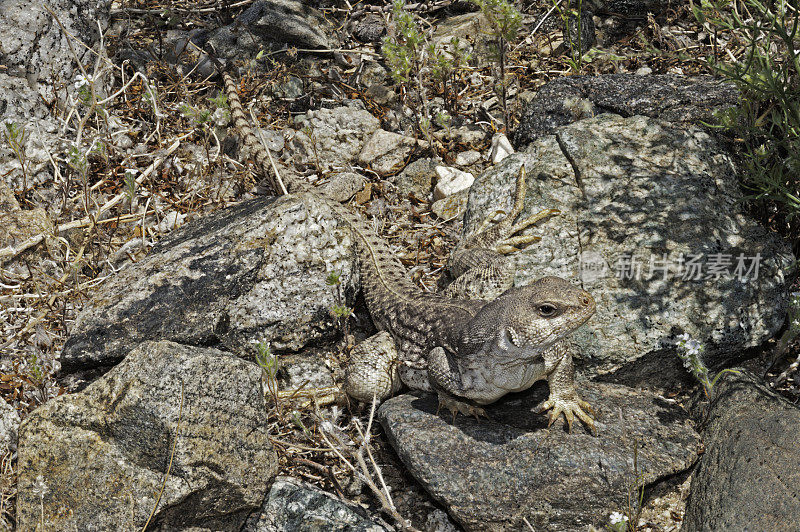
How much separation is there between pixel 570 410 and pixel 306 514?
190 centimetres

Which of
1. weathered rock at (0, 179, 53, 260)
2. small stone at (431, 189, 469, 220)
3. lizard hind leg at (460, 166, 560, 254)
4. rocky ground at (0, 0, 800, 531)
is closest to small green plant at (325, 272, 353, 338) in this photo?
rocky ground at (0, 0, 800, 531)

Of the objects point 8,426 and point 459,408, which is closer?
point 459,408

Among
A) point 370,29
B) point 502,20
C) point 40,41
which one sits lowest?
point 370,29

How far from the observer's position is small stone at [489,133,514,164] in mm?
7141

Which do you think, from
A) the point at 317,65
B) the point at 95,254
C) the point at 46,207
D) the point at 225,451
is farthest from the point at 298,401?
the point at 317,65

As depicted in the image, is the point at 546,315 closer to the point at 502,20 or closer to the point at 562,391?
the point at 562,391

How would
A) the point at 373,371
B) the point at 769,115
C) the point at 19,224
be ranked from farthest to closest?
the point at 19,224 < the point at 769,115 < the point at 373,371

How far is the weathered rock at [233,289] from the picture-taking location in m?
5.45

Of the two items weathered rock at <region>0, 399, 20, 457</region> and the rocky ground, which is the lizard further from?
weathered rock at <region>0, 399, 20, 457</region>

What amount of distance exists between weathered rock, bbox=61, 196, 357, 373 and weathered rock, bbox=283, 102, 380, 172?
5.00 feet

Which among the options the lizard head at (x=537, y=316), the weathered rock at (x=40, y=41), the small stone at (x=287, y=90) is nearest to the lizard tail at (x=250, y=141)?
the small stone at (x=287, y=90)

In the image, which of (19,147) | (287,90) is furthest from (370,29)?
(19,147)

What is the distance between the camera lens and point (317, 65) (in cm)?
824

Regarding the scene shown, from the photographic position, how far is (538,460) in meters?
4.59
